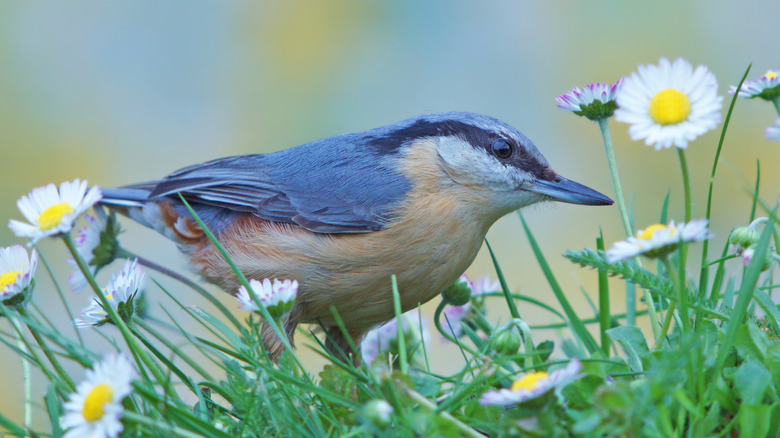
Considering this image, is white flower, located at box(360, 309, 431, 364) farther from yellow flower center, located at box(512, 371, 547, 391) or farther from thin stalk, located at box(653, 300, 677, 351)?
yellow flower center, located at box(512, 371, 547, 391)

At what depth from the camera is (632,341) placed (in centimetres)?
177

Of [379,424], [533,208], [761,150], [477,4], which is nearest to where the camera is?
[379,424]

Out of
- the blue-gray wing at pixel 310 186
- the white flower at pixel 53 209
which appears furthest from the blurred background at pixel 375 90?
the white flower at pixel 53 209

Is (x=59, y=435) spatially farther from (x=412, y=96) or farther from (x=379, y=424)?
(x=412, y=96)

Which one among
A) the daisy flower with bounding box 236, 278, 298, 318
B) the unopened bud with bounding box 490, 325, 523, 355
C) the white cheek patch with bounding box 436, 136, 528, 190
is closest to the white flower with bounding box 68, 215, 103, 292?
the daisy flower with bounding box 236, 278, 298, 318

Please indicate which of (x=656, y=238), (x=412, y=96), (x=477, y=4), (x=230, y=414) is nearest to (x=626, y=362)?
(x=656, y=238)

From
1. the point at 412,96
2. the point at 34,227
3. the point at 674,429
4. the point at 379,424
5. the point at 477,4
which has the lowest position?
the point at 674,429

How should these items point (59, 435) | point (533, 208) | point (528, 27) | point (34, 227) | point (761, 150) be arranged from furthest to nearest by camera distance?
point (528, 27) → point (761, 150) → point (533, 208) → point (34, 227) → point (59, 435)

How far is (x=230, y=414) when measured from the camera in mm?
1826

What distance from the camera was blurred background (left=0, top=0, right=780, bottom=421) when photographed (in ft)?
18.3

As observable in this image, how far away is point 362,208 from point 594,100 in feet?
3.39

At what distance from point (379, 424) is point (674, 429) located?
1.98 ft

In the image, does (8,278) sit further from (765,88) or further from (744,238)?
(765,88)

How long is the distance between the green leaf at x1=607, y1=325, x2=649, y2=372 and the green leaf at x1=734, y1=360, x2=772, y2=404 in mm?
249
